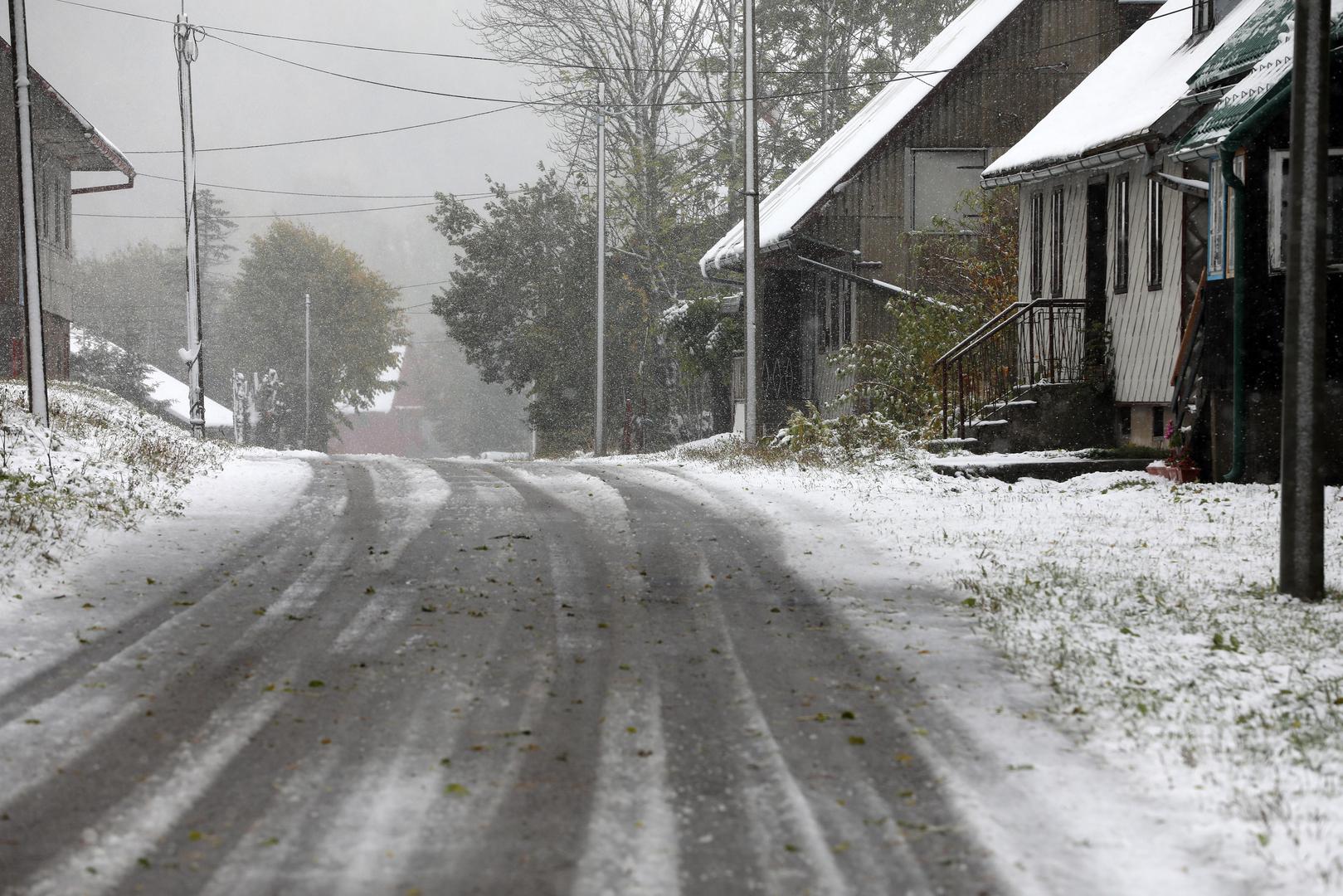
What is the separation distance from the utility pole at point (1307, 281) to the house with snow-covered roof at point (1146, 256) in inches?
185

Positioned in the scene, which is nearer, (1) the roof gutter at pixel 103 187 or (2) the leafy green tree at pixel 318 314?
(1) the roof gutter at pixel 103 187

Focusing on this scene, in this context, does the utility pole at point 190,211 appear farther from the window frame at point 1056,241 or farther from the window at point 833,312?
the window frame at point 1056,241

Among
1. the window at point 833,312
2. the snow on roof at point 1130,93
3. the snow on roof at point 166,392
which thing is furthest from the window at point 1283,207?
the snow on roof at point 166,392

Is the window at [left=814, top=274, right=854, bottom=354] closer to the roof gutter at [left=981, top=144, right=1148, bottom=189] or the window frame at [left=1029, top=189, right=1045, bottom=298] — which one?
the window frame at [left=1029, top=189, right=1045, bottom=298]

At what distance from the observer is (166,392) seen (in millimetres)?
51906

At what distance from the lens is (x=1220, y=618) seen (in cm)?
735

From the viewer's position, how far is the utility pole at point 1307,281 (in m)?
7.47

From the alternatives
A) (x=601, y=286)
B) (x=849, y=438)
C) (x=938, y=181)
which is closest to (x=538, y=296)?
(x=601, y=286)

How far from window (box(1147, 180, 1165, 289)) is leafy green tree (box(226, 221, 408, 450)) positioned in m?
57.4

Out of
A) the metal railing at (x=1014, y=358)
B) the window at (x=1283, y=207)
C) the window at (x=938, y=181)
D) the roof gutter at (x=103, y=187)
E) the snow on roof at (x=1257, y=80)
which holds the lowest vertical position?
the metal railing at (x=1014, y=358)

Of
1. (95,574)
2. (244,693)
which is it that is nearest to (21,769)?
(244,693)

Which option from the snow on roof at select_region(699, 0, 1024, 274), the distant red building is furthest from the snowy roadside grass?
the distant red building

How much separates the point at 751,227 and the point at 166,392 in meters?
38.2

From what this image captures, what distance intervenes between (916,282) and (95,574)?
60.3 ft
